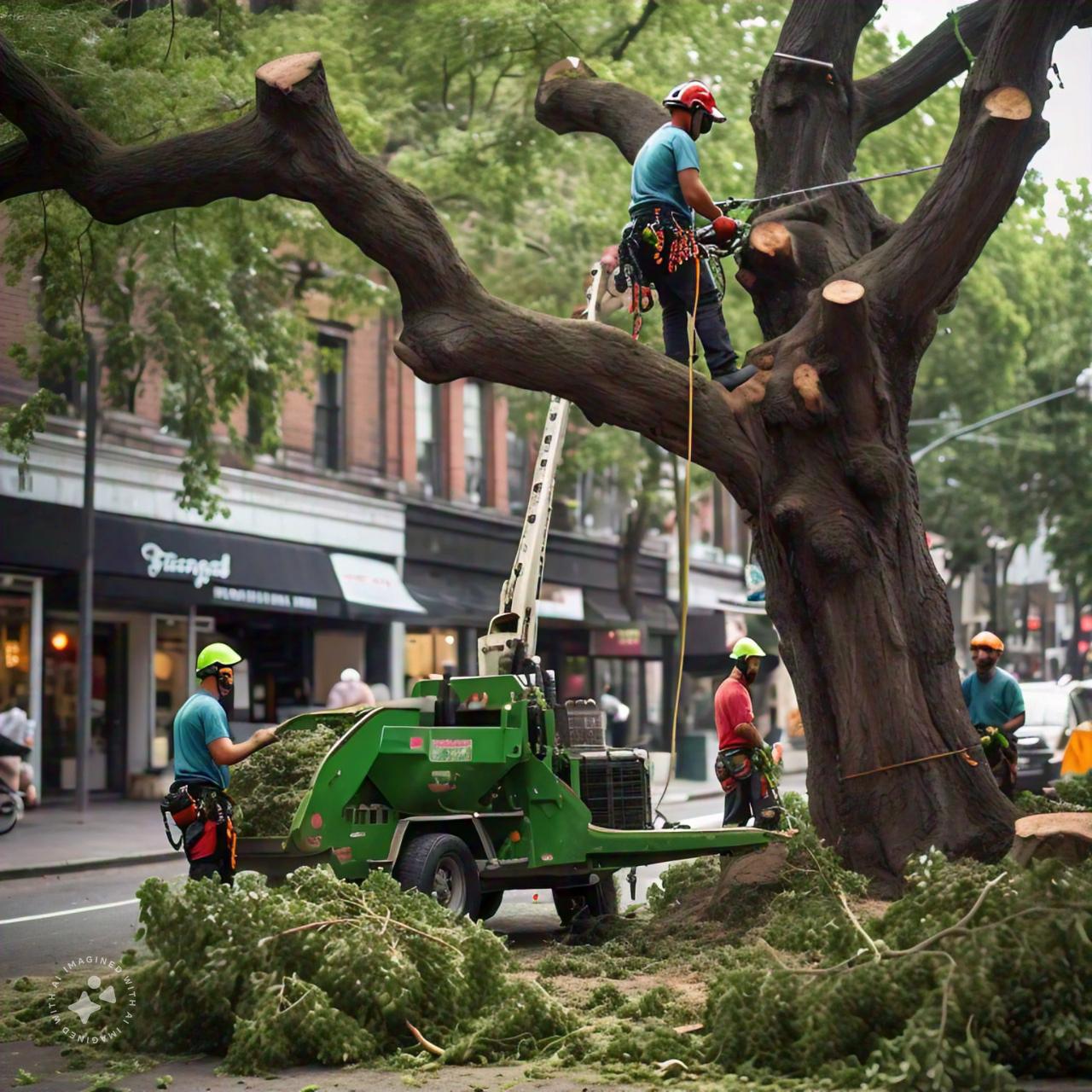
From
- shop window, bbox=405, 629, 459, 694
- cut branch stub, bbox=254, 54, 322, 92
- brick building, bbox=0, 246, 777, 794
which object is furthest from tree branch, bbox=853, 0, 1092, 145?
shop window, bbox=405, 629, 459, 694

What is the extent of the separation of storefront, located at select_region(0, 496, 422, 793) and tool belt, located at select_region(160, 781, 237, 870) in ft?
49.0

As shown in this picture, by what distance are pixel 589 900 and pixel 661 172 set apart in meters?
4.99

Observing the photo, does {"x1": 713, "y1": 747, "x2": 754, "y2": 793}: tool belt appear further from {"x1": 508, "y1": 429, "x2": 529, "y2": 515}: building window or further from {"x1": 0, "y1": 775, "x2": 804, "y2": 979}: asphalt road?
{"x1": 508, "y1": 429, "x2": 529, "y2": 515}: building window

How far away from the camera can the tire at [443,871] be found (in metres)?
9.91

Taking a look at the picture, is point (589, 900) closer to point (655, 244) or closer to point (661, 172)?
point (655, 244)

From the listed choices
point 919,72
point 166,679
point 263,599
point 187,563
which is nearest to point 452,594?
point 263,599

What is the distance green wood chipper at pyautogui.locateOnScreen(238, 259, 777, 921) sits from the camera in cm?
985

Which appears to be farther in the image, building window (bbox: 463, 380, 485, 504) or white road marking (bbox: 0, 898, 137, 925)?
building window (bbox: 463, 380, 485, 504)

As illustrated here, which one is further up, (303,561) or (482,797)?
(303,561)

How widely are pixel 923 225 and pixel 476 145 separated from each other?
46.9ft

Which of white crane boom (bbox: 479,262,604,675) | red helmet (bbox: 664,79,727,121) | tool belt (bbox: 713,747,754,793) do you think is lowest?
tool belt (bbox: 713,747,754,793)

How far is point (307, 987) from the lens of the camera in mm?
7059

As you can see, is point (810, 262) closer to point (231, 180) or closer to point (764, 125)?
point (764, 125)

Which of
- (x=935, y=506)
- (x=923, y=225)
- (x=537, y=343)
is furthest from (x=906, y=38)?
(x=935, y=506)
